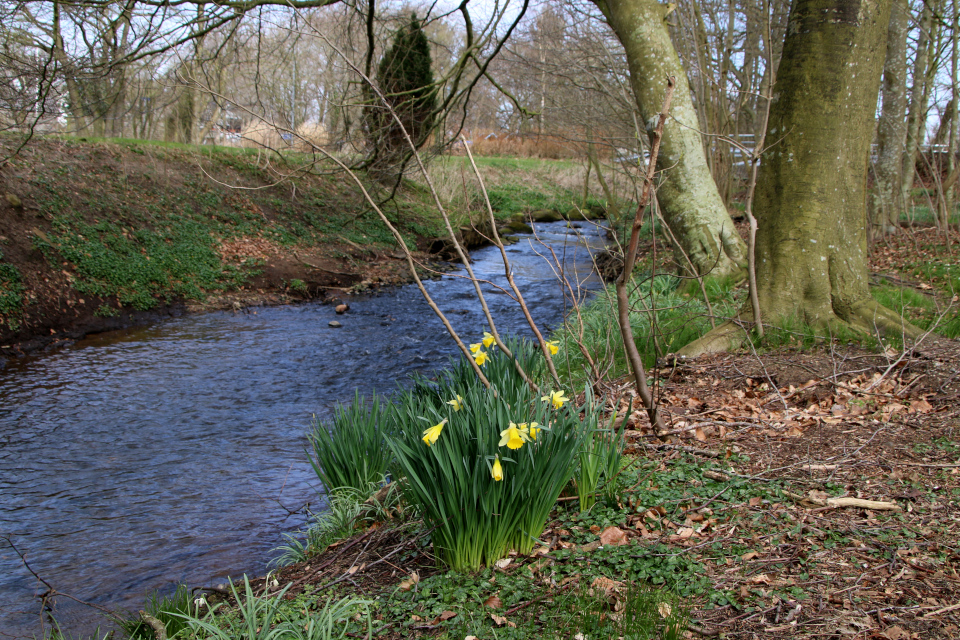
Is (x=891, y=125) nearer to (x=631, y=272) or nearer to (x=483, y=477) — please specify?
(x=631, y=272)

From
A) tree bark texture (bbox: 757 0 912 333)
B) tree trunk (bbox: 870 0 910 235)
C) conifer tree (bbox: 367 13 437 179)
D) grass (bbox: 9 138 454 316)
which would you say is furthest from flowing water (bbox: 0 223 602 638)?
tree trunk (bbox: 870 0 910 235)

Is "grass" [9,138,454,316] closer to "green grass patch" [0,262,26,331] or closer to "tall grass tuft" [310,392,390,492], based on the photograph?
"green grass patch" [0,262,26,331]

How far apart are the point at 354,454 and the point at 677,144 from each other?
502 cm

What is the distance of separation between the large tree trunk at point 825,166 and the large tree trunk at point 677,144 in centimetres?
192

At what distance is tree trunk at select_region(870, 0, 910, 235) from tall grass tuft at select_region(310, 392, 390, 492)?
937cm

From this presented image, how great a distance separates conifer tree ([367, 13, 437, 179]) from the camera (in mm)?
7762

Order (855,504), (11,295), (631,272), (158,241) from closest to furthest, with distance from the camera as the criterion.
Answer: (855,504) < (631,272) < (11,295) < (158,241)

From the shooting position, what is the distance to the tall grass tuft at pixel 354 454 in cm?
364

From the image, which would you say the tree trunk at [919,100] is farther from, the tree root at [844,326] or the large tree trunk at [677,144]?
the tree root at [844,326]

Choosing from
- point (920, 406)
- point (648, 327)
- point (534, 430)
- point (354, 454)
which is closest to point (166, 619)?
point (354, 454)

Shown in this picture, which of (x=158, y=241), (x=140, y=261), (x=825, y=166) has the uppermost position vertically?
(x=825, y=166)

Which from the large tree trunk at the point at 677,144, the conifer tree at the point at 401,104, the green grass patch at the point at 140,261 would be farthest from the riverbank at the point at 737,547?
the green grass patch at the point at 140,261

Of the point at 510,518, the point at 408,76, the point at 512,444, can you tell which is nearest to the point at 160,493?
the point at 510,518

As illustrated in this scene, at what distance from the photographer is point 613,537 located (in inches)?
98.9
